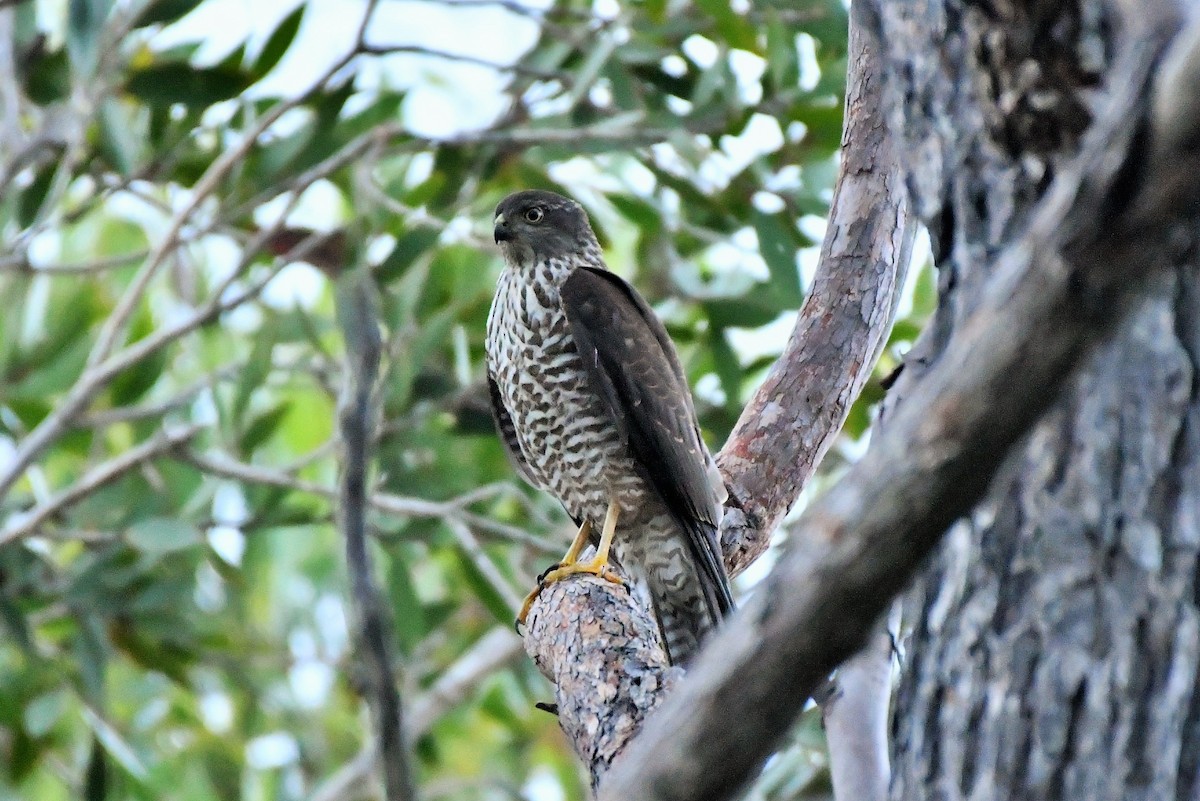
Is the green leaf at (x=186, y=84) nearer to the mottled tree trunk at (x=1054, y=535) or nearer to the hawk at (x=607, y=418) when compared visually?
the hawk at (x=607, y=418)

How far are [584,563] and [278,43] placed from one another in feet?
9.26

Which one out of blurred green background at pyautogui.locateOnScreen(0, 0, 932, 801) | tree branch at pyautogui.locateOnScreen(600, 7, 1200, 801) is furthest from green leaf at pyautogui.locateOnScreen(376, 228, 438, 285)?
tree branch at pyautogui.locateOnScreen(600, 7, 1200, 801)

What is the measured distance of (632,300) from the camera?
4238 millimetres

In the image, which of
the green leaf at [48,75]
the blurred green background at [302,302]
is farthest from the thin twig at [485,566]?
the green leaf at [48,75]

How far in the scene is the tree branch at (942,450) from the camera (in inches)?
53.5

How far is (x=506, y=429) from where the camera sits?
4.55m

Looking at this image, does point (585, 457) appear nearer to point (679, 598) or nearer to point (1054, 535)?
point (679, 598)

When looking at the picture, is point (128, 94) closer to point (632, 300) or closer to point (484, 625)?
point (632, 300)

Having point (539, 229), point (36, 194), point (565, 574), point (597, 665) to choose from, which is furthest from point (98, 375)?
point (597, 665)

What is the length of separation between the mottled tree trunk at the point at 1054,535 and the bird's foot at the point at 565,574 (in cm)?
194

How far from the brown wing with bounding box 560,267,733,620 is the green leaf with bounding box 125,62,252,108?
6.91ft

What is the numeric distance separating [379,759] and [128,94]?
5267mm

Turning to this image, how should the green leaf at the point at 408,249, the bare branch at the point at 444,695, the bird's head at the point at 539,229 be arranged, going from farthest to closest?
the bare branch at the point at 444,695, the green leaf at the point at 408,249, the bird's head at the point at 539,229

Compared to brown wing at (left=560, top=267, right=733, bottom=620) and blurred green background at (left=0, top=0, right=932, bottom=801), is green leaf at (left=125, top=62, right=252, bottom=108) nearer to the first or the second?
blurred green background at (left=0, top=0, right=932, bottom=801)
